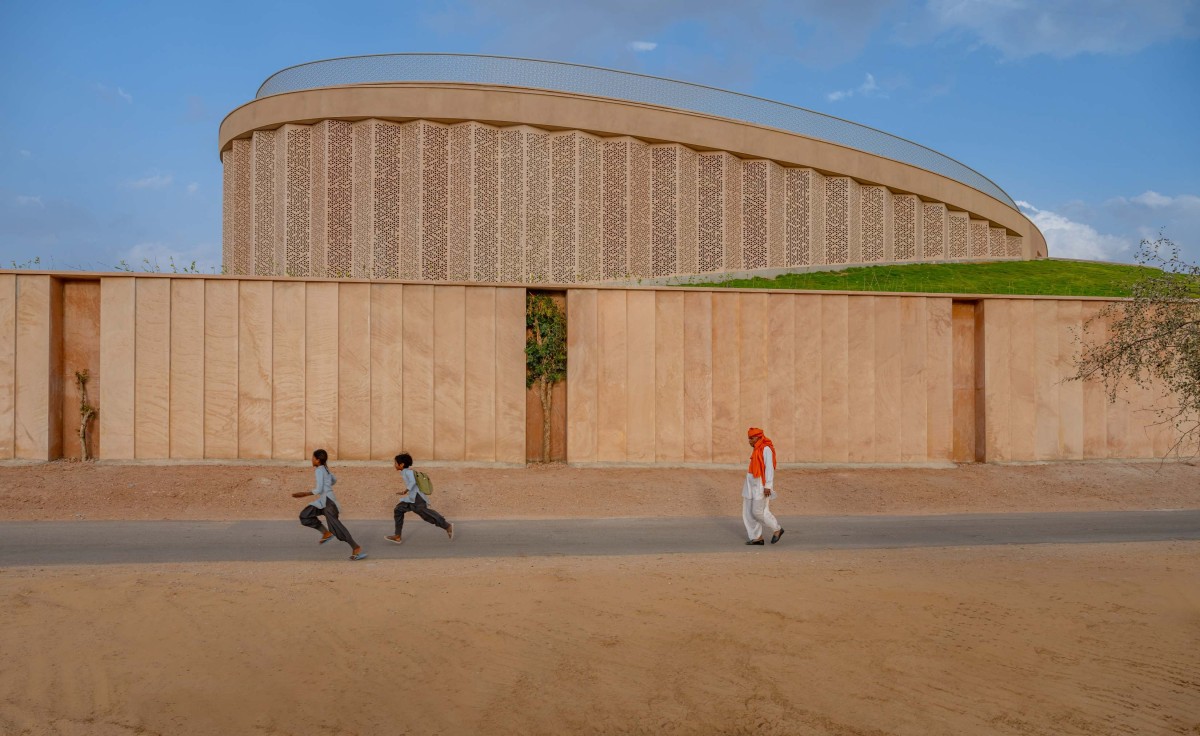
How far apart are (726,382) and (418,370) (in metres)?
5.97

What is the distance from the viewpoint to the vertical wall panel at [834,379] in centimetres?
1683

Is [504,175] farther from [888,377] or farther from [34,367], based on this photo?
[34,367]

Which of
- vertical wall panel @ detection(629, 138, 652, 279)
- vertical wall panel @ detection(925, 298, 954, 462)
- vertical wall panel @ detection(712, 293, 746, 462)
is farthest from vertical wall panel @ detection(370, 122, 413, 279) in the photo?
vertical wall panel @ detection(925, 298, 954, 462)

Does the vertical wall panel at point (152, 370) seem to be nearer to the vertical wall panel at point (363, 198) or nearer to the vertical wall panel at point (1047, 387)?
the vertical wall panel at point (363, 198)

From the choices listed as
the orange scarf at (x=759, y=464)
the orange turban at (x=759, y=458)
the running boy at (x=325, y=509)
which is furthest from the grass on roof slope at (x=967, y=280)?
the running boy at (x=325, y=509)

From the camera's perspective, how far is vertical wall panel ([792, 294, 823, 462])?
16.7 meters

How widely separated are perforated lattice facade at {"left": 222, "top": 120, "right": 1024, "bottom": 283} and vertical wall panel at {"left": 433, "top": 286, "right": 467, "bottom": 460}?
8632mm

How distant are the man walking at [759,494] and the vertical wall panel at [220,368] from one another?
31.1 feet

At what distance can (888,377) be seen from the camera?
1714cm

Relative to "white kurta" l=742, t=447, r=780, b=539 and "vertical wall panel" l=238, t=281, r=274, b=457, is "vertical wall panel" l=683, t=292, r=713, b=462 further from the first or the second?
"vertical wall panel" l=238, t=281, r=274, b=457

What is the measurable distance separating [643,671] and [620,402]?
9869 mm

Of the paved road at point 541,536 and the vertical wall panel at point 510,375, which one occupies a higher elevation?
the vertical wall panel at point 510,375

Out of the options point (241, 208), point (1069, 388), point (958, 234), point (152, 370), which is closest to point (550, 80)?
point (241, 208)

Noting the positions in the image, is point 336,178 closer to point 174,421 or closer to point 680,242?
point 680,242
